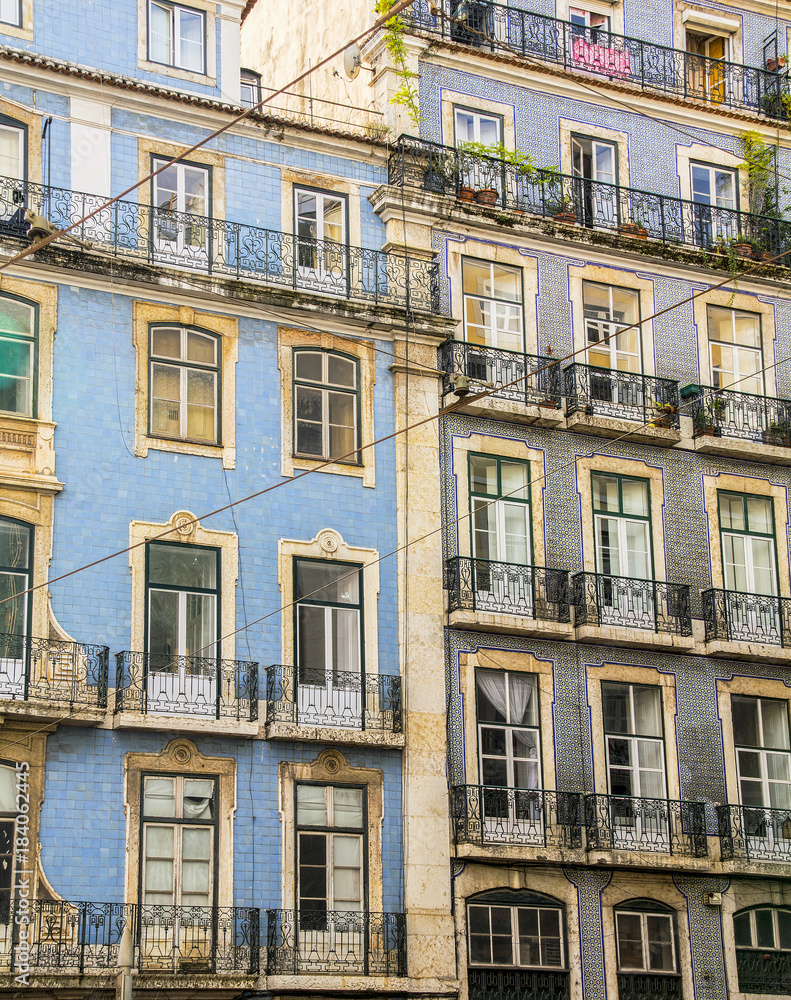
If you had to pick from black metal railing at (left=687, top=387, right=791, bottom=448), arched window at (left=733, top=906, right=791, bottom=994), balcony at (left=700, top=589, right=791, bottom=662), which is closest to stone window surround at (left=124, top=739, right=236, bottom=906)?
arched window at (left=733, top=906, right=791, bottom=994)

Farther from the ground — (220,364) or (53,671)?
(220,364)

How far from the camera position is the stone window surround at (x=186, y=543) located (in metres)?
22.9

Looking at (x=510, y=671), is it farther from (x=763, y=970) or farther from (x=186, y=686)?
(x=763, y=970)

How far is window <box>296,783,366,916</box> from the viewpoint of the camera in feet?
75.3

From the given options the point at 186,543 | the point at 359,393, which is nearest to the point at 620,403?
the point at 359,393

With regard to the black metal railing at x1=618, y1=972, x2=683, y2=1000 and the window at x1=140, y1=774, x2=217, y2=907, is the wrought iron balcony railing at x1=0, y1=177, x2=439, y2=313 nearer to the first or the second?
the window at x1=140, y1=774, x2=217, y2=907

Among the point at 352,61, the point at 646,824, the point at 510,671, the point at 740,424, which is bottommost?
the point at 646,824

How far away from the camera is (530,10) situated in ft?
96.4

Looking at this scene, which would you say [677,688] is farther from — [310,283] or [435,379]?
[310,283]

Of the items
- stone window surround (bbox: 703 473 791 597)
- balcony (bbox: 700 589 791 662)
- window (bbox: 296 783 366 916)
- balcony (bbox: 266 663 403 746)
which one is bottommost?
window (bbox: 296 783 366 916)

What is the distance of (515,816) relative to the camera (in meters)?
24.4

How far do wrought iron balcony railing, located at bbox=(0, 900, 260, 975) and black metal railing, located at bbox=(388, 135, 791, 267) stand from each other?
39.3 ft

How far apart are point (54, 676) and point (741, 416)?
12.8 m

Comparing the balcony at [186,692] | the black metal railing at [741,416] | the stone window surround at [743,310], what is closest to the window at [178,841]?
the balcony at [186,692]
